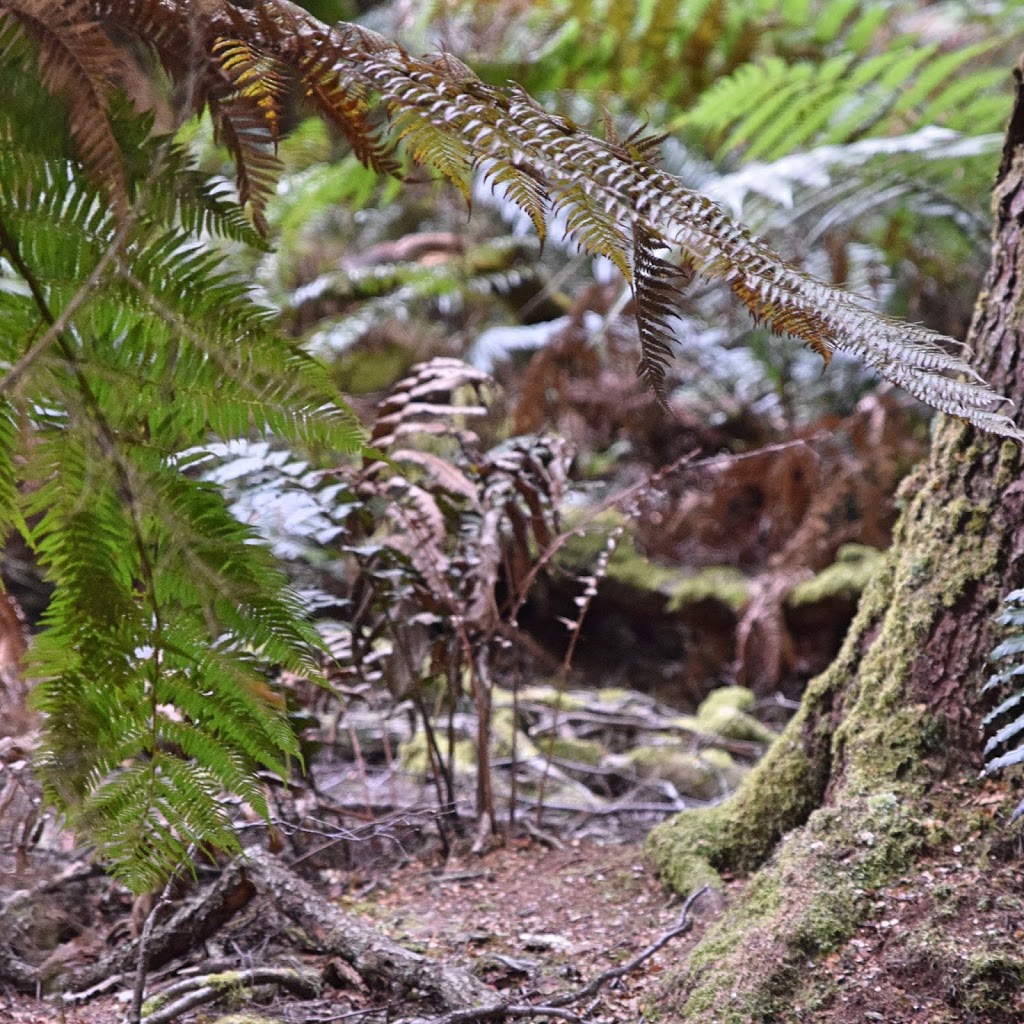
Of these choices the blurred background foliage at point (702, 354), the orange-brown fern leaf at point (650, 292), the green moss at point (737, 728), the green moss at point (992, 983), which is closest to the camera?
the orange-brown fern leaf at point (650, 292)

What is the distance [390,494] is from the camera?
2312 millimetres

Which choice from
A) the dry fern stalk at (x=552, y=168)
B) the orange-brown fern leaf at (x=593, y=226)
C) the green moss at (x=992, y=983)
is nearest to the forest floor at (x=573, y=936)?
the green moss at (x=992, y=983)

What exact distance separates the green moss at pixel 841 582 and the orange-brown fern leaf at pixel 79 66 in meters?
3.71

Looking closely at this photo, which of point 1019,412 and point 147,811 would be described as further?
point 1019,412

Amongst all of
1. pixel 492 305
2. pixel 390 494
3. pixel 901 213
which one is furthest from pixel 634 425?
pixel 390 494

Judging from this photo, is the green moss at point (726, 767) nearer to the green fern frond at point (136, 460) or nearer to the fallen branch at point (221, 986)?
the fallen branch at point (221, 986)

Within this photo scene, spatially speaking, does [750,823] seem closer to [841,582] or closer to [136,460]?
[136,460]

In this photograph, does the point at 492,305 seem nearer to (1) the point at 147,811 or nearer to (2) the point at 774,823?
(2) the point at 774,823

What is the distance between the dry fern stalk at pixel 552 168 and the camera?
1102 mm

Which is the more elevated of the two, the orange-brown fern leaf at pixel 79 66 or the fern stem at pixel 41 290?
the orange-brown fern leaf at pixel 79 66

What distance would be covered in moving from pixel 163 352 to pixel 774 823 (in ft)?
5.16

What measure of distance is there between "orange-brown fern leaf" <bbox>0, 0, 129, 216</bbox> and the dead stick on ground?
4.10 ft

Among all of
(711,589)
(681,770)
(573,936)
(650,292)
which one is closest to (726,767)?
(681,770)

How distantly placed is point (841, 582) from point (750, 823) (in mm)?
2374
